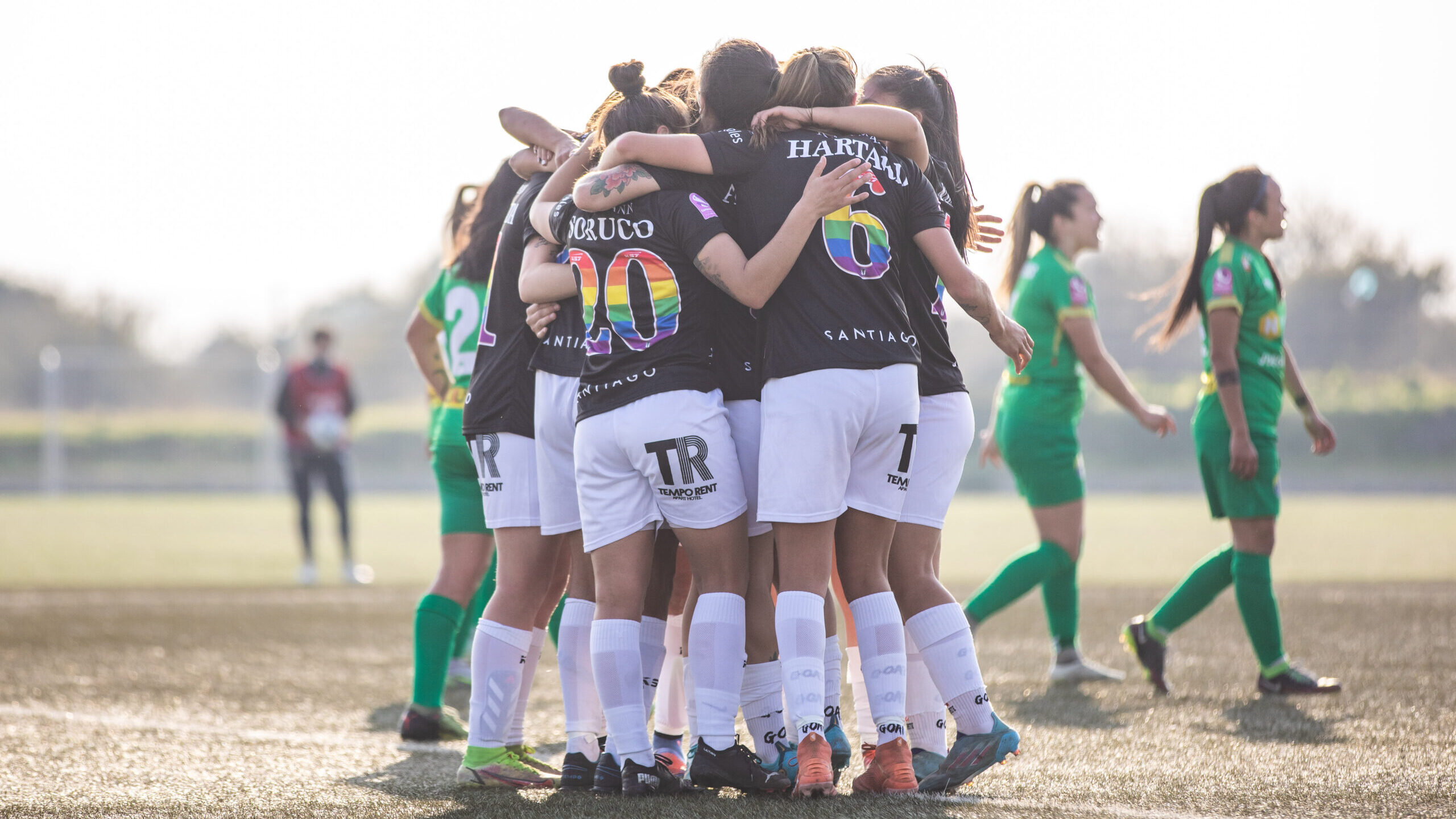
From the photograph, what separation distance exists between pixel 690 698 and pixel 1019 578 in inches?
91.3

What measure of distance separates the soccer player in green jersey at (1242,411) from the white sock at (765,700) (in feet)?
7.51

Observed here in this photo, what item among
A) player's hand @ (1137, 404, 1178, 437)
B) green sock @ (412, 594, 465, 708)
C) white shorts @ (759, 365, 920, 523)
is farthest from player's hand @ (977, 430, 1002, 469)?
white shorts @ (759, 365, 920, 523)

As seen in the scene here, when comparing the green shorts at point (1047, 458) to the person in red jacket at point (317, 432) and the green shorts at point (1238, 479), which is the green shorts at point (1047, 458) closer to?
the green shorts at point (1238, 479)

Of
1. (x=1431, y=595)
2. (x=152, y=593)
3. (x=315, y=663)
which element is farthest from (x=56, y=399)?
(x=1431, y=595)

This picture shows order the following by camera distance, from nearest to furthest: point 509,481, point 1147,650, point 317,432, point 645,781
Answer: point 645,781, point 509,481, point 1147,650, point 317,432

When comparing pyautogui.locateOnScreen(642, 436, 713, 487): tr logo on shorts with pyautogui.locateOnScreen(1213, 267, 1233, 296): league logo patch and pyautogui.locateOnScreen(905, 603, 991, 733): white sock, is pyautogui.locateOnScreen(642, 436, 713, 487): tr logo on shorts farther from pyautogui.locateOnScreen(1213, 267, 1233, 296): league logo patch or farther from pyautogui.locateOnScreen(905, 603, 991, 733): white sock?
pyautogui.locateOnScreen(1213, 267, 1233, 296): league logo patch

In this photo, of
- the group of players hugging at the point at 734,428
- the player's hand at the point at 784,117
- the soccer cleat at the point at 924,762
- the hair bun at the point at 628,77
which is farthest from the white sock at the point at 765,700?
the hair bun at the point at 628,77

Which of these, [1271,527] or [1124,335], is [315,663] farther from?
[1124,335]

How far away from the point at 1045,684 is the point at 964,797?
226 centimetres

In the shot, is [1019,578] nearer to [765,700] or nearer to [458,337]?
[765,700]

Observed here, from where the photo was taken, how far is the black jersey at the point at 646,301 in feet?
10.2

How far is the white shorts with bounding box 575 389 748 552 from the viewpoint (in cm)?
308

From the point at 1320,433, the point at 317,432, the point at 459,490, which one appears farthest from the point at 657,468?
the point at 317,432

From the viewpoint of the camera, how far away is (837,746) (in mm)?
3322
